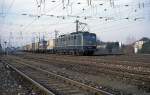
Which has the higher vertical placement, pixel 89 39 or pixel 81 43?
pixel 89 39

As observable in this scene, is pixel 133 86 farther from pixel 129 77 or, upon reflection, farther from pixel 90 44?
pixel 90 44

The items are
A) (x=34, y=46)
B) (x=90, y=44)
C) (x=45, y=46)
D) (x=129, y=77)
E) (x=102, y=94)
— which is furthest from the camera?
(x=34, y=46)

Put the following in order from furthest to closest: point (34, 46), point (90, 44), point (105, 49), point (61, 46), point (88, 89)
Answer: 1. point (34, 46)
2. point (105, 49)
3. point (61, 46)
4. point (90, 44)
5. point (88, 89)

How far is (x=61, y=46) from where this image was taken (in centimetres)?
5503

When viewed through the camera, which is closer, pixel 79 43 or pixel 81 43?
pixel 81 43

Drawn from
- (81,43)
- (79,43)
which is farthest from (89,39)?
(79,43)

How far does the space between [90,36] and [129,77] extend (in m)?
29.3

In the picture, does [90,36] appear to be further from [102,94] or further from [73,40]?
[102,94]

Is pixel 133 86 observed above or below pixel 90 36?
below

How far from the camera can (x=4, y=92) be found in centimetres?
1302

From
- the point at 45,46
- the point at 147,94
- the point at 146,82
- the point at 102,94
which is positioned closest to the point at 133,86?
the point at 146,82

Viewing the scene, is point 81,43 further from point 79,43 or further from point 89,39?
point 89,39

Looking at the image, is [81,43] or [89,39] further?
[89,39]

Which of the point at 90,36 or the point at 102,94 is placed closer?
the point at 102,94
